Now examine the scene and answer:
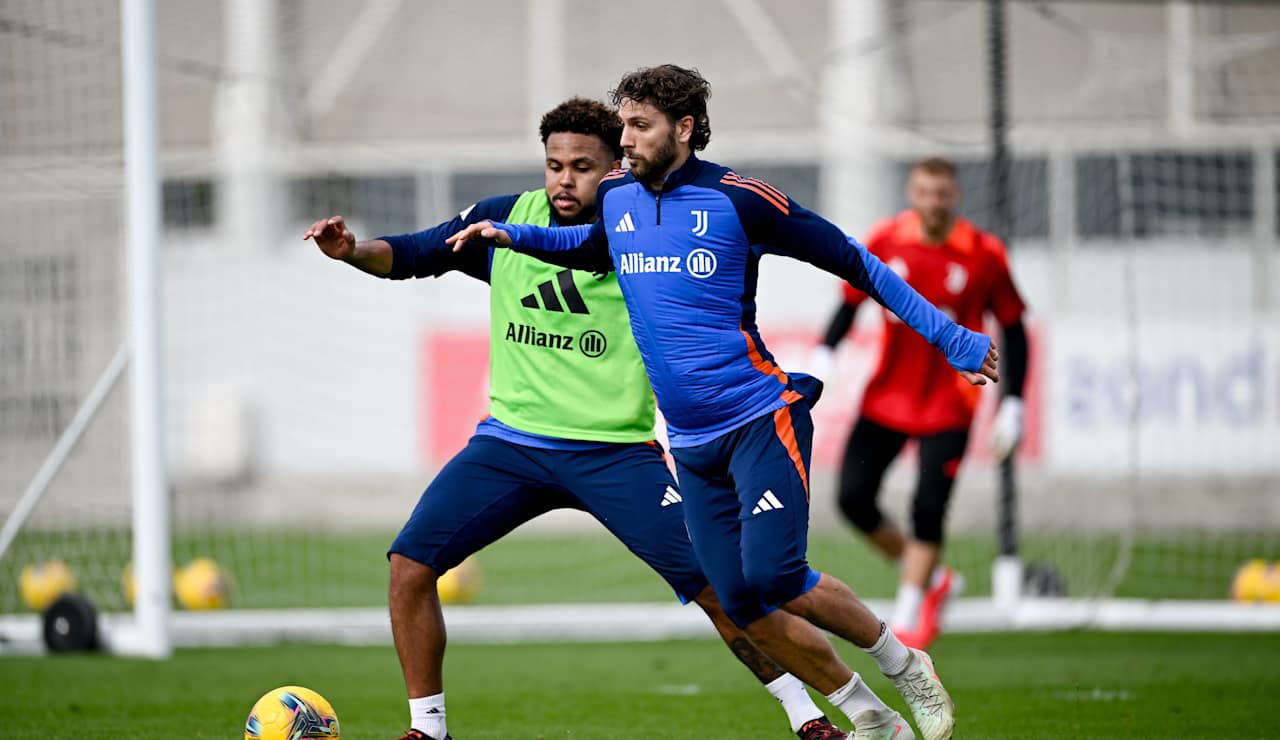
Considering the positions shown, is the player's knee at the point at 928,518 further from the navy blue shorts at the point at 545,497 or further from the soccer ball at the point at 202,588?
the soccer ball at the point at 202,588

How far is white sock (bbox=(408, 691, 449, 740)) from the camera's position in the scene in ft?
18.6

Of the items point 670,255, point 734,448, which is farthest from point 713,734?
point 670,255

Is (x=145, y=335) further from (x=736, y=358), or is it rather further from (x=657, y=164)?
(x=736, y=358)

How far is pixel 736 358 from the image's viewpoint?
545 cm

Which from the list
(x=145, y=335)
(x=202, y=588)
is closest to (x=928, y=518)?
(x=145, y=335)

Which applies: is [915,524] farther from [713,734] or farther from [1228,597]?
[1228,597]

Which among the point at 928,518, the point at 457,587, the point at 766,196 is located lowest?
the point at 457,587

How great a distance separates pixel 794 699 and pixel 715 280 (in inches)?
60.2

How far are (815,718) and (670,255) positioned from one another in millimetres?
1708

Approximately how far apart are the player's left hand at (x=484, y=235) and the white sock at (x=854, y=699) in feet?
6.24

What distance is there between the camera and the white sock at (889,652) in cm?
552

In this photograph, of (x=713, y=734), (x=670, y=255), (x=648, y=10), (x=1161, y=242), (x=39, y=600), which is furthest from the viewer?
(x=648, y=10)

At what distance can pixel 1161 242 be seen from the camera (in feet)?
44.9

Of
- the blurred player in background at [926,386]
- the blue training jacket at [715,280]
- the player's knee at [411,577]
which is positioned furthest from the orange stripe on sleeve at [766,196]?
the blurred player in background at [926,386]
